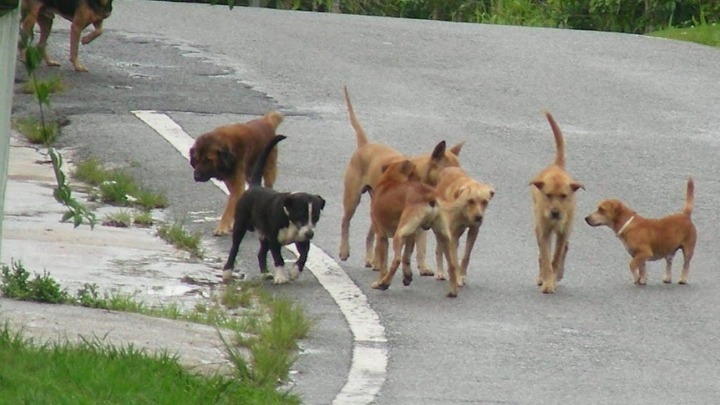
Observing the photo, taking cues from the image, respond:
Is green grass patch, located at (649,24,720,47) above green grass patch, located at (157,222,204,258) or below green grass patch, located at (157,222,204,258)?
above

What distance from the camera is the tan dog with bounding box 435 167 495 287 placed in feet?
32.6

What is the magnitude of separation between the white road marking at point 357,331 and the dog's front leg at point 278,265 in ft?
0.81

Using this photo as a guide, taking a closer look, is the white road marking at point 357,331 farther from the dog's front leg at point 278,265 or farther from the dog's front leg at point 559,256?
the dog's front leg at point 559,256

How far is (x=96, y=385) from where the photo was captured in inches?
266

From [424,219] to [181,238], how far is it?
1.92 m

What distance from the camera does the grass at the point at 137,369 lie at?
6680 millimetres

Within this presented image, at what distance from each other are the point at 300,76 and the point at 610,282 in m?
7.91

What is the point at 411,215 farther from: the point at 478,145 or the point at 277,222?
the point at 478,145

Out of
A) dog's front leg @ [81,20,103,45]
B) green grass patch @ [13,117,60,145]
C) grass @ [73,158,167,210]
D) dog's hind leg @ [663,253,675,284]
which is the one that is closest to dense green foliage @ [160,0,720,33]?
dog's front leg @ [81,20,103,45]

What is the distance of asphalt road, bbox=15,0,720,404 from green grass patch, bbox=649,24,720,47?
83cm

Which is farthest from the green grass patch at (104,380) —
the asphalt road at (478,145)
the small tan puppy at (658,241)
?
the small tan puppy at (658,241)

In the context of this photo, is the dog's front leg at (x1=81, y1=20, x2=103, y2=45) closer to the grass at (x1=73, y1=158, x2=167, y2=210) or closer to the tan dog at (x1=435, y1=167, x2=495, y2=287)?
→ the grass at (x1=73, y1=158, x2=167, y2=210)

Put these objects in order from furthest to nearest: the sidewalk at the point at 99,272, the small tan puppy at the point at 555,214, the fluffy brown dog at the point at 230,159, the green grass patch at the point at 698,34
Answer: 1. the green grass patch at the point at 698,34
2. the fluffy brown dog at the point at 230,159
3. the small tan puppy at the point at 555,214
4. the sidewalk at the point at 99,272

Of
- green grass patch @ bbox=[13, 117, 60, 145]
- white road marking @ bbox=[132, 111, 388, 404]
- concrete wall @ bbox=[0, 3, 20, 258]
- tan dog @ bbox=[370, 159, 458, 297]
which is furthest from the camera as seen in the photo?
green grass patch @ bbox=[13, 117, 60, 145]
